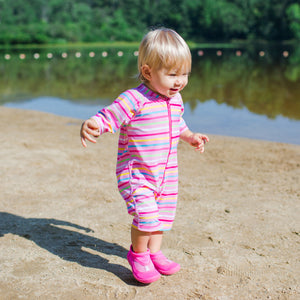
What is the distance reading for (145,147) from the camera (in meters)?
2.44

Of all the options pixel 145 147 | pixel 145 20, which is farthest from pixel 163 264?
pixel 145 20

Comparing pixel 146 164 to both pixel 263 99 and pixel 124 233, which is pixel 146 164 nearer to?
pixel 124 233

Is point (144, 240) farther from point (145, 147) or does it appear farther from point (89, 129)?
point (89, 129)

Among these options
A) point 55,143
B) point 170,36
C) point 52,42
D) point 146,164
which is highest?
point 170,36

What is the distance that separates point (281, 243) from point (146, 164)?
130 centimetres

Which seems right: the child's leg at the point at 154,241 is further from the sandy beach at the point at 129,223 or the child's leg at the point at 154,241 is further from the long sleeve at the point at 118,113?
the long sleeve at the point at 118,113

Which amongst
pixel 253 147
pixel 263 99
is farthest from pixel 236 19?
pixel 253 147

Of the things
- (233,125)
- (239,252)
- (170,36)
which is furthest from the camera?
(233,125)

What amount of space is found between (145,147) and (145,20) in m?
76.0

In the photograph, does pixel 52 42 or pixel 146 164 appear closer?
pixel 146 164

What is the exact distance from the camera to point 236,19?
219 feet

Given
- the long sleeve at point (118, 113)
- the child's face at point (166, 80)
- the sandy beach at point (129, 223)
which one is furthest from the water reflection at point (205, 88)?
the long sleeve at point (118, 113)

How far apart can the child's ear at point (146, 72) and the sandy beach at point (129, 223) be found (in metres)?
1.23

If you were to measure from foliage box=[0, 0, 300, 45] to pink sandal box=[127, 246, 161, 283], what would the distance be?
51.6 m
